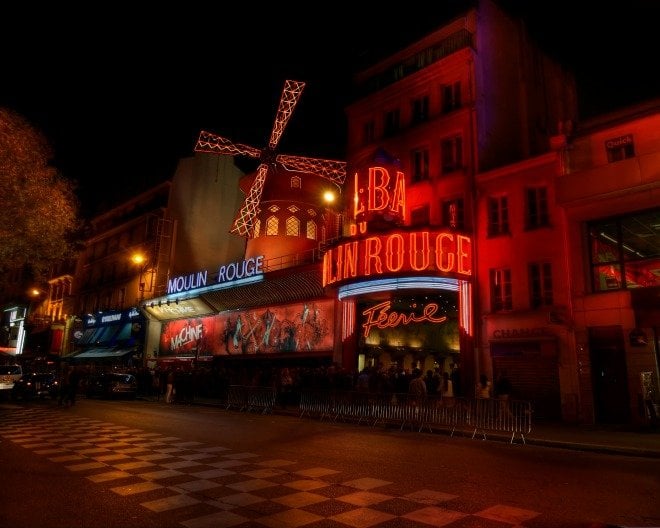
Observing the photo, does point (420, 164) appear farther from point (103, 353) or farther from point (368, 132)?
point (103, 353)

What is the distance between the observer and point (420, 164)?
22094 mm

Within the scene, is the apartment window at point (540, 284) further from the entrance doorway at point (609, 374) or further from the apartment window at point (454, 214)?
the apartment window at point (454, 214)

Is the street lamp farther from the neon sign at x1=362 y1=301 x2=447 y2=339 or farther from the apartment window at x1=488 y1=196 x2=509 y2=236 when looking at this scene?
the apartment window at x1=488 y1=196 x2=509 y2=236

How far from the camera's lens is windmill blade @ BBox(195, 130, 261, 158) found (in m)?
29.4

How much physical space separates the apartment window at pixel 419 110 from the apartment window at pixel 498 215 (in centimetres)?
538

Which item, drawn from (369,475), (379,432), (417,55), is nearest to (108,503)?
(369,475)

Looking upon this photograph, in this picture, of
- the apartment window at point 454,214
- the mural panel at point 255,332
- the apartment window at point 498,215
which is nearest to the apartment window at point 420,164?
the apartment window at point 454,214

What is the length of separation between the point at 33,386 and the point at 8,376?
3.82ft

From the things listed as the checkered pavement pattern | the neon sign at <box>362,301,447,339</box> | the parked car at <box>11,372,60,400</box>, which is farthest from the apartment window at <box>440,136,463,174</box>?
the parked car at <box>11,372,60,400</box>

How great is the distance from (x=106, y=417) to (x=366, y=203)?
11885 millimetres

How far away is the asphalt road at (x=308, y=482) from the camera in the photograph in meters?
5.22

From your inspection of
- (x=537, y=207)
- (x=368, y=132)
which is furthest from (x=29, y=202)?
(x=537, y=207)

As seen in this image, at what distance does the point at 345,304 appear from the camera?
72.3 ft

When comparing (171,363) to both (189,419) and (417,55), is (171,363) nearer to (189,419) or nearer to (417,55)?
(189,419)
